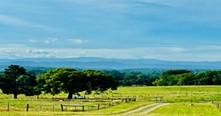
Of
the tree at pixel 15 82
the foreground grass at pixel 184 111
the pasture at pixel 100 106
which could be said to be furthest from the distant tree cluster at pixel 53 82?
the foreground grass at pixel 184 111

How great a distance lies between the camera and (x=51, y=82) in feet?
328

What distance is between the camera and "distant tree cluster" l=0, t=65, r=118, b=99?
99875mm

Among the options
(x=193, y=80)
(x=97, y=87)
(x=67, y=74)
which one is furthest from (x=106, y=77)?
(x=193, y=80)

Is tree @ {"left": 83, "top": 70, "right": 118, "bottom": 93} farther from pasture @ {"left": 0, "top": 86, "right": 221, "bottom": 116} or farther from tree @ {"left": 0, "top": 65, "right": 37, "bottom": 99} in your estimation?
tree @ {"left": 0, "top": 65, "right": 37, "bottom": 99}

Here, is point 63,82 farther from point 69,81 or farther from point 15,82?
point 15,82

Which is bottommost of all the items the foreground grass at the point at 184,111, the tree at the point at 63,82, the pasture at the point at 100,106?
the foreground grass at the point at 184,111

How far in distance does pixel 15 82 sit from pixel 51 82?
8.83m

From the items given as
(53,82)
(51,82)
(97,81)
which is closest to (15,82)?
(51,82)

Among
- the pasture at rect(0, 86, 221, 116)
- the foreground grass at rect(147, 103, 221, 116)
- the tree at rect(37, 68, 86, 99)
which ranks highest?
the tree at rect(37, 68, 86, 99)

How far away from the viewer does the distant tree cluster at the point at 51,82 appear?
328ft

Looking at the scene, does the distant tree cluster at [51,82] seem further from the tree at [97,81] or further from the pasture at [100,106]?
the pasture at [100,106]

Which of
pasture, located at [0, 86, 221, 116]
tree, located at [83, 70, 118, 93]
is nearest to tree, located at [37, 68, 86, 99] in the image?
pasture, located at [0, 86, 221, 116]

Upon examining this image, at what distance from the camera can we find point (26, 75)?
339 feet

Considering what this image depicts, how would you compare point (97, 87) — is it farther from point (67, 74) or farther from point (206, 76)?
point (206, 76)
